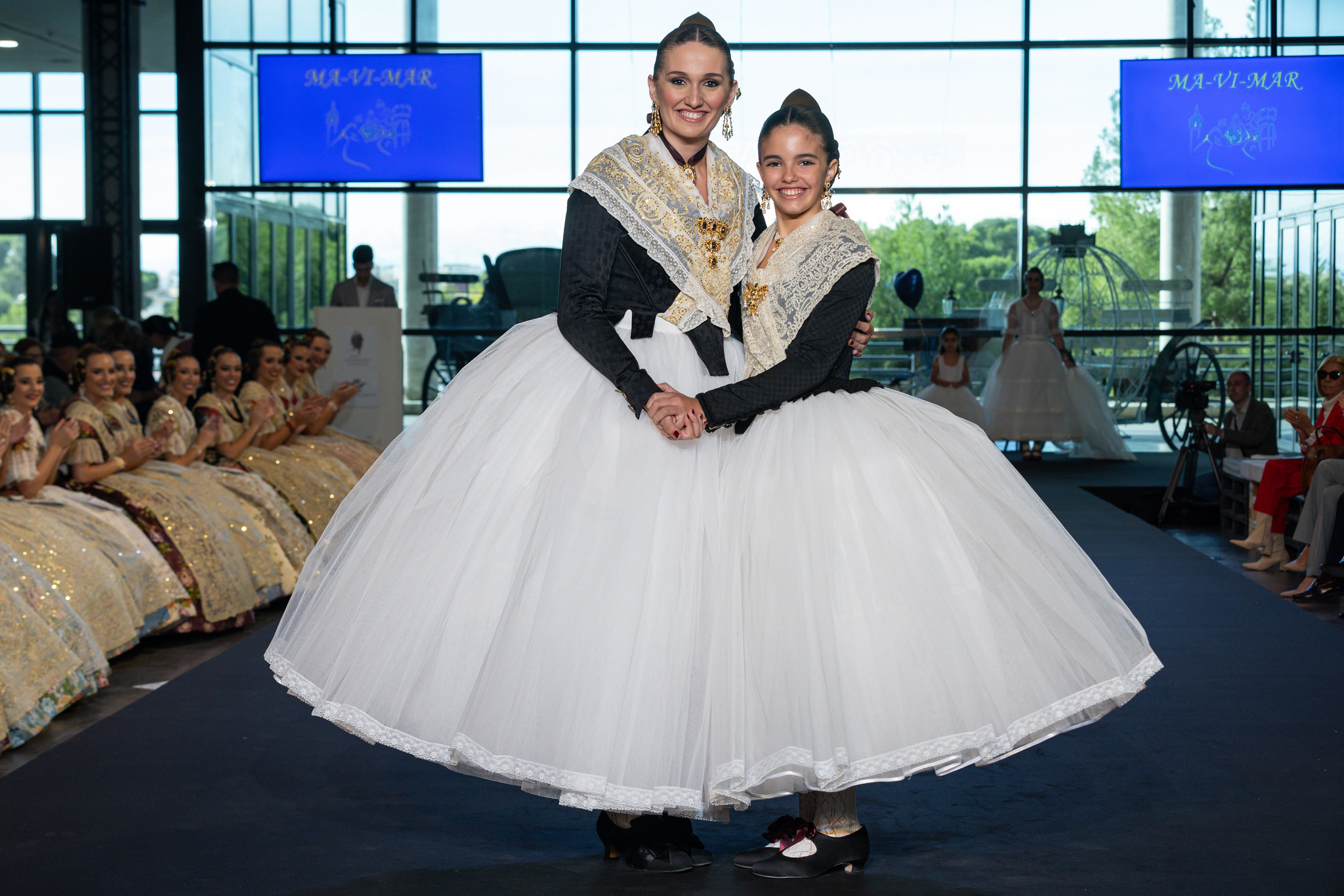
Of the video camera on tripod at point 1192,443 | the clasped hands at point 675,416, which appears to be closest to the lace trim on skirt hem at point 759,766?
the clasped hands at point 675,416

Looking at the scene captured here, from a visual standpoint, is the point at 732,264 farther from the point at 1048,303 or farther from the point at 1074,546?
the point at 1048,303

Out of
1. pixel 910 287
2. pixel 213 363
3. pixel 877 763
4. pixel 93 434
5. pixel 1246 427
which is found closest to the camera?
pixel 877 763

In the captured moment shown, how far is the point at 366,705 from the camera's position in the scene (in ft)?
6.80

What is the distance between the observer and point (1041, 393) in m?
9.96

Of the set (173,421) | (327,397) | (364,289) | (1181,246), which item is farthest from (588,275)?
(1181,246)

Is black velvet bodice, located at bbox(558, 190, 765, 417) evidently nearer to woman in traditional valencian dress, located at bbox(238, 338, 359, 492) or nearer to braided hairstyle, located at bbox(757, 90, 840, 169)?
braided hairstyle, located at bbox(757, 90, 840, 169)

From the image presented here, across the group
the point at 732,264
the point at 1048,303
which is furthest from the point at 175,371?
the point at 1048,303

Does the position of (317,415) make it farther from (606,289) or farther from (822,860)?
(822,860)

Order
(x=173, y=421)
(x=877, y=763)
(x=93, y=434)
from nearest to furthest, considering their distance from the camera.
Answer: (x=877, y=763) → (x=93, y=434) → (x=173, y=421)

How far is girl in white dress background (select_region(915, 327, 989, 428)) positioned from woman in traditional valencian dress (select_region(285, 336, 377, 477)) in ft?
16.6

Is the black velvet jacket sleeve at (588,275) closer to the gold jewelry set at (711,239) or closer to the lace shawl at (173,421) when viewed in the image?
the gold jewelry set at (711,239)

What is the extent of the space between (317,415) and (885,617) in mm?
4343

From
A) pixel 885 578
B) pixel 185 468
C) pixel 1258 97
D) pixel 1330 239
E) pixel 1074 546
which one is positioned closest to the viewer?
pixel 885 578

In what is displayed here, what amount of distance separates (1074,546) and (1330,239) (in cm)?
940
